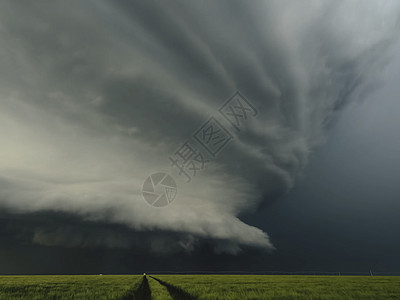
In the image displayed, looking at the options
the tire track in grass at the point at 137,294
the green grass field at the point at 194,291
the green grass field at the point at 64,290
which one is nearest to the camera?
the green grass field at the point at 194,291

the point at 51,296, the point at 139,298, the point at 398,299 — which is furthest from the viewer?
the point at 139,298

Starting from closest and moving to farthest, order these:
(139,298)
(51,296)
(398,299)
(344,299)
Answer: (344,299) → (398,299) → (51,296) → (139,298)

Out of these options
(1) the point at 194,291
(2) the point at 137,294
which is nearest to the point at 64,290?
(2) the point at 137,294

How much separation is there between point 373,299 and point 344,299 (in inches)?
80.8

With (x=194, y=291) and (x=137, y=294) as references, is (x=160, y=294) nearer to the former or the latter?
(x=194, y=291)

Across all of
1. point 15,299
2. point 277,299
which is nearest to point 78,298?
point 15,299

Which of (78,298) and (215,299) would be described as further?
(78,298)

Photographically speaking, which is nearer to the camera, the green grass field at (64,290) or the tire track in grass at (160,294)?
the tire track in grass at (160,294)

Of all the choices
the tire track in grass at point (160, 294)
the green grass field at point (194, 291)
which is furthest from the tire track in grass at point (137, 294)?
the tire track in grass at point (160, 294)

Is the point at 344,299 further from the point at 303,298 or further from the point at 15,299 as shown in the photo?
the point at 15,299

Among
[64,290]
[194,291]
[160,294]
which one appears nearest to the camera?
[160,294]

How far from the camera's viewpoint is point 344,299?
49.4 ft

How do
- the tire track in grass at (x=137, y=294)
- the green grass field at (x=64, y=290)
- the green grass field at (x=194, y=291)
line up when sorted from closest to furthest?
the green grass field at (x=194, y=291) → the green grass field at (x=64, y=290) → the tire track in grass at (x=137, y=294)

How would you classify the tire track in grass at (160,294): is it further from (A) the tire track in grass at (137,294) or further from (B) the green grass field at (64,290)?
(B) the green grass field at (64,290)
